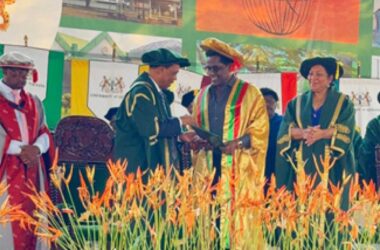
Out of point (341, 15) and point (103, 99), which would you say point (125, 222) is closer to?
point (103, 99)

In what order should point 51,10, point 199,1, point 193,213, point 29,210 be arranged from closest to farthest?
1. point 193,213
2. point 29,210
3. point 51,10
4. point 199,1

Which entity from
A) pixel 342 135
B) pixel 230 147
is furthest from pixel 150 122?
pixel 342 135

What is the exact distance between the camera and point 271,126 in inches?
245

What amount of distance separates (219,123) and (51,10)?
5.36ft

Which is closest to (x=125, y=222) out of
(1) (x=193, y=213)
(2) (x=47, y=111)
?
(1) (x=193, y=213)

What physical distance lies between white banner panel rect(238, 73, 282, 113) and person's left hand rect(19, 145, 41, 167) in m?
2.41

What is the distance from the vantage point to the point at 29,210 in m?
4.86

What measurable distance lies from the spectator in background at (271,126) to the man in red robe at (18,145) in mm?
1711

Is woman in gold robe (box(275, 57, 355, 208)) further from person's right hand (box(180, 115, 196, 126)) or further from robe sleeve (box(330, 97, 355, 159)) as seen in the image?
person's right hand (box(180, 115, 196, 126))

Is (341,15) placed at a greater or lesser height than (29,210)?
greater

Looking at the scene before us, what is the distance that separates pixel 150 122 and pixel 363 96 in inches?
110

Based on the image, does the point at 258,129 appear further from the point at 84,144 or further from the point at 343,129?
the point at 84,144

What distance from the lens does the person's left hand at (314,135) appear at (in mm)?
5387

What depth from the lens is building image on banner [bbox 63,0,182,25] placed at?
6183 mm
